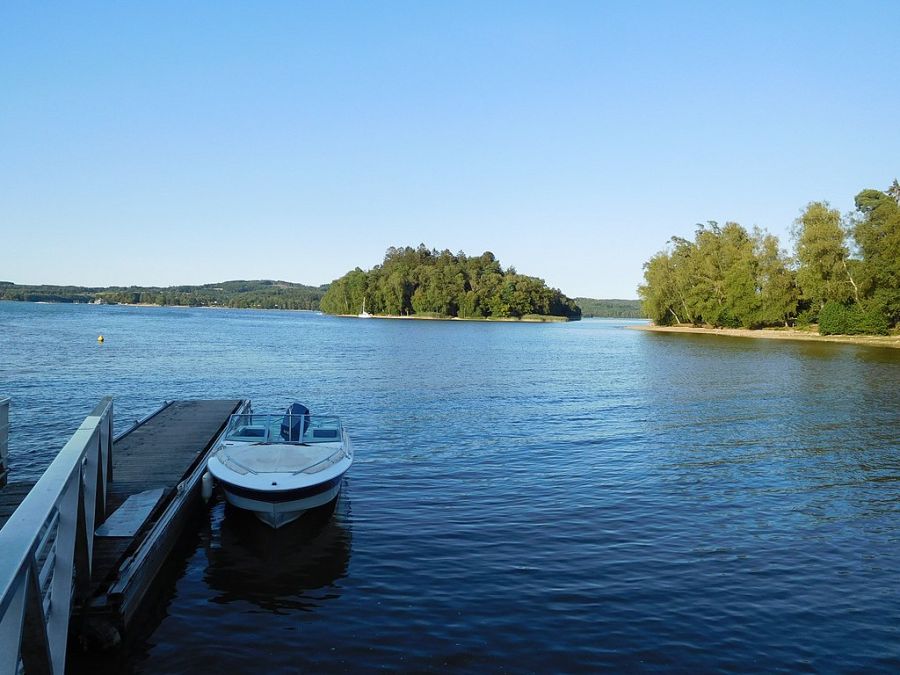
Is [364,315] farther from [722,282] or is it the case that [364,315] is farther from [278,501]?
[278,501]

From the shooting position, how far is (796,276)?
8900 cm

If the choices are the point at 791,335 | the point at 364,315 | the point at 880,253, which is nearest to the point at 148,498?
the point at 880,253

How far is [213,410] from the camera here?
21.6 meters

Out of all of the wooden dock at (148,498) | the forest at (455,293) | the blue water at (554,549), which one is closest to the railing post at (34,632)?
the wooden dock at (148,498)

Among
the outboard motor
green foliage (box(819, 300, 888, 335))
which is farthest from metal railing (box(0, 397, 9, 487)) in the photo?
green foliage (box(819, 300, 888, 335))

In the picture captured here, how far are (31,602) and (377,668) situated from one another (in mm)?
4181

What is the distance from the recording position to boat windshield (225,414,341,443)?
14156mm

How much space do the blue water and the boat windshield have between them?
1.55 m

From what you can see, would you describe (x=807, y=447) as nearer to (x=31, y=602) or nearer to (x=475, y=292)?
(x=31, y=602)

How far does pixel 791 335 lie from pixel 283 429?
91.9 meters

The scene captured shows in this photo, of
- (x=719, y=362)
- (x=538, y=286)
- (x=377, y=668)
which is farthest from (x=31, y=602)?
(x=538, y=286)

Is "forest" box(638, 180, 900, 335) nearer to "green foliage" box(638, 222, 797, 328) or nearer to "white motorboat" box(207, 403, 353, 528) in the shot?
"green foliage" box(638, 222, 797, 328)

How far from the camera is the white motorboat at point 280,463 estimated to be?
37.8 feet

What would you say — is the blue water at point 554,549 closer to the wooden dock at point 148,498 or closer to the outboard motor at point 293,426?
the wooden dock at point 148,498
